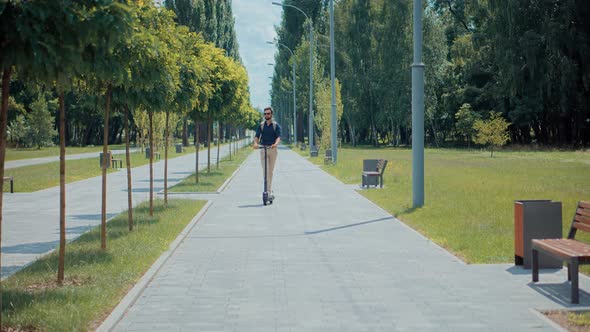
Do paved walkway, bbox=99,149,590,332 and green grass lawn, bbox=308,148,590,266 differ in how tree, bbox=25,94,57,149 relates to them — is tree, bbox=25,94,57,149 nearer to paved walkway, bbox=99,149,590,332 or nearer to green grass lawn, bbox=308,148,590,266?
green grass lawn, bbox=308,148,590,266

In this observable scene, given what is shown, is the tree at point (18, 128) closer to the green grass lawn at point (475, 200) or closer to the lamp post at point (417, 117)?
→ the green grass lawn at point (475, 200)

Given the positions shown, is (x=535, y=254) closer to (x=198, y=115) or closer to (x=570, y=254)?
(x=570, y=254)

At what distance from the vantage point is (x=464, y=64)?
210 feet

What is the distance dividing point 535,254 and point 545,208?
1.04m

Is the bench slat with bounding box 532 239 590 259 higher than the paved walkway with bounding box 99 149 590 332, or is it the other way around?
the bench slat with bounding box 532 239 590 259

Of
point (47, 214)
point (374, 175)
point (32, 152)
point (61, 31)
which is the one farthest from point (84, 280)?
point (32, 152)

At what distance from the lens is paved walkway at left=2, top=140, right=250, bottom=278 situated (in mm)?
10977

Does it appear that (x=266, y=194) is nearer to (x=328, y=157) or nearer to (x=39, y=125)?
(x=328, y=157)

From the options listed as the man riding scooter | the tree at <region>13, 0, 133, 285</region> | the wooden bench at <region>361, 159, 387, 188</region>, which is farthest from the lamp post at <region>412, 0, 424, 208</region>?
the tree at <region>13, 0, 133, 285</region>

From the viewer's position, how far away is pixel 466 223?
13711 mm

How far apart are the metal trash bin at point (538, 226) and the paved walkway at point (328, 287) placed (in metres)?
0.20

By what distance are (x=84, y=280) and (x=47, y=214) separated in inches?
319

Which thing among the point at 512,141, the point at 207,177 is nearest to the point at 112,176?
the point at 207,177

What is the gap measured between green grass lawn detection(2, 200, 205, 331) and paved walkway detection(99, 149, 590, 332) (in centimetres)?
22
